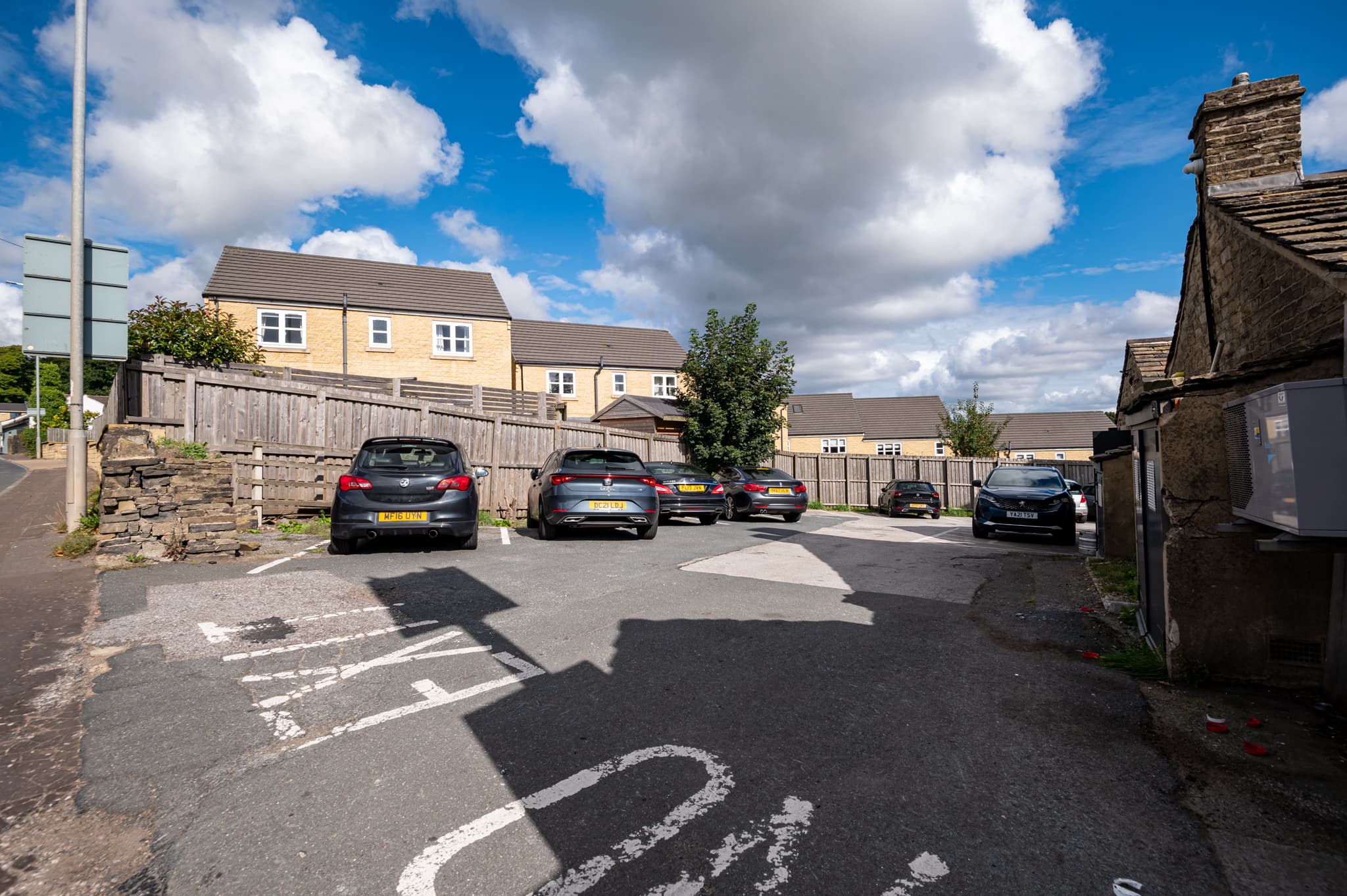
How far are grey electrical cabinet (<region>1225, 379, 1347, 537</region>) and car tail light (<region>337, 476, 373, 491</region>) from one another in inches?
340

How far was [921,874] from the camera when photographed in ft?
7.65

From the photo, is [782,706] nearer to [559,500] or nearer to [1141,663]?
[1141,663]

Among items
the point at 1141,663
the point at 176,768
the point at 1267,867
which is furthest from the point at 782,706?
the point at 176,768

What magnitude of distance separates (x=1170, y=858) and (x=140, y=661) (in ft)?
19.2

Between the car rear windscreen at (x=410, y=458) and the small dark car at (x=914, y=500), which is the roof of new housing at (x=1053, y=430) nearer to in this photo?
the small dark car at (x=914, y=500)

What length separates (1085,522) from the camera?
22.0 m

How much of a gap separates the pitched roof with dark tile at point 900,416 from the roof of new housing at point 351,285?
40.7 metres

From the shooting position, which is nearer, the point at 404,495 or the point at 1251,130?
the point at 1251,130

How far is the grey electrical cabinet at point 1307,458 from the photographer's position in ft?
10.4

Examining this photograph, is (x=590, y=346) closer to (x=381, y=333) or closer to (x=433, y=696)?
(x=381, y=333)

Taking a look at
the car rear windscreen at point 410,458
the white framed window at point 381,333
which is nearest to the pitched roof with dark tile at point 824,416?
the white framed window at point 381,333

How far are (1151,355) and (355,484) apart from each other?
14.2m

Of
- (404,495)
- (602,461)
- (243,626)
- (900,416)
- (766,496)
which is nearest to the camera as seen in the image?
(243,626)

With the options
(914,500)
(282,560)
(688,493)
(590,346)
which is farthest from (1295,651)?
(590,346)
